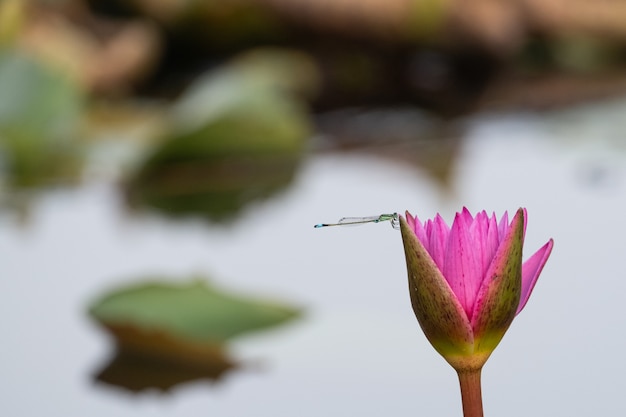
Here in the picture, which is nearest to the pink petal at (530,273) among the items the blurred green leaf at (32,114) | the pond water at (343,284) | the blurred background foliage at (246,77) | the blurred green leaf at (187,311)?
the pond water at (343,284)

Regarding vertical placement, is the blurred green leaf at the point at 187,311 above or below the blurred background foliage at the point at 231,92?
below

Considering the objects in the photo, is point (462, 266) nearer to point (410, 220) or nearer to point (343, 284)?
point (410, 220)

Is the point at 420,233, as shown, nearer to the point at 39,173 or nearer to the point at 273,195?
the point at 273,195

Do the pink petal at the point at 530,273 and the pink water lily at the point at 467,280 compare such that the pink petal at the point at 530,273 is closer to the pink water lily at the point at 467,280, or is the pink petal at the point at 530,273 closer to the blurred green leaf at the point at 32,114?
the pink water lily at the point at 467,280

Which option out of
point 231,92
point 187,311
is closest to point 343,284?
point 187,311

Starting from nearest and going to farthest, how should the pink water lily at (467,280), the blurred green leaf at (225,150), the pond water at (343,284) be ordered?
the pink water lily at (467,280)
the pond water at (343,284)
the blurred green leaf at (225,150)

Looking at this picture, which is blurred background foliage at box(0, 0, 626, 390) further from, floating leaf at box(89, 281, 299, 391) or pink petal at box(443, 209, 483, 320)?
pink petal at box(443, 209, 483, 320)

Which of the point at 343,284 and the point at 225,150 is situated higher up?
the point at 225,150

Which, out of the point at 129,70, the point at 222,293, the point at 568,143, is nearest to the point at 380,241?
the point at 222,293
